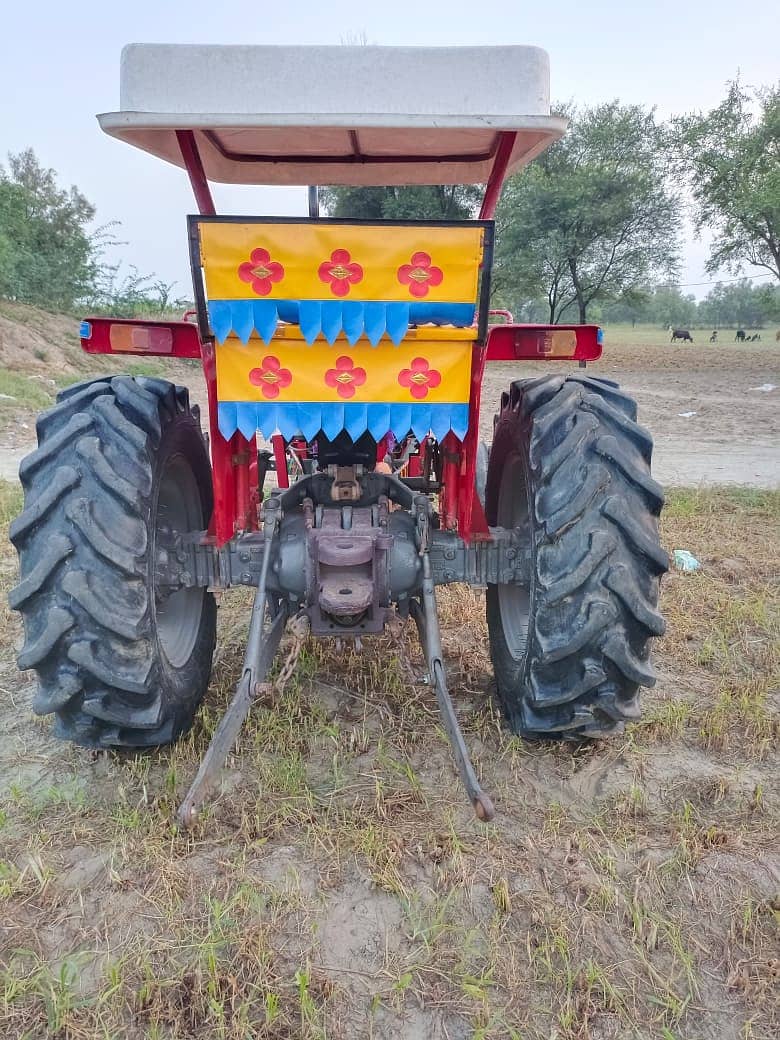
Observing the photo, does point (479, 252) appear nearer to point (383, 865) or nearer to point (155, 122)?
point (155, 122)

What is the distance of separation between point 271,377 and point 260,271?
326 mm

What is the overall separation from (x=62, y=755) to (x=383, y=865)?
4.51 feet

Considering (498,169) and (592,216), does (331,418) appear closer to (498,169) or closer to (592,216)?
(498,169)

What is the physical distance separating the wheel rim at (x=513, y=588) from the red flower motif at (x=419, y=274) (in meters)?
1.07

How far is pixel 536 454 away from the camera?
2625 millimetres

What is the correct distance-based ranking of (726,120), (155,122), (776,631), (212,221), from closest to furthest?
(155,122), (212,221), (776,631), (726,120)

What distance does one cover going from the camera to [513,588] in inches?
135

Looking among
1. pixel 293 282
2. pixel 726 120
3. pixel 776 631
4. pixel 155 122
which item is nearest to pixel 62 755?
pixel 293 282

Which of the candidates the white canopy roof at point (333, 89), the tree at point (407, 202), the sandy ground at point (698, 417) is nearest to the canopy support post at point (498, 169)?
the white canopy roof at point (333, 89)

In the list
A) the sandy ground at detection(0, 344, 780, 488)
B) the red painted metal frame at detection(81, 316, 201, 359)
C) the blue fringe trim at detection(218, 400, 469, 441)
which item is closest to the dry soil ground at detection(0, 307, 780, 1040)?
the blue fringe trim at detection(218, 400, 469, 441)

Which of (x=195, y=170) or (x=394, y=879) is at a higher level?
(x=195, y=170)

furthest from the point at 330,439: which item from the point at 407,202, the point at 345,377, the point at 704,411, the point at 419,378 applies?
the point at 407,202

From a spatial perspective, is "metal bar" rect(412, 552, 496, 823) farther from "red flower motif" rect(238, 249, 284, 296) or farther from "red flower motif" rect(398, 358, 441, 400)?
"red flower motif" rect(238, 249, 284, 296)

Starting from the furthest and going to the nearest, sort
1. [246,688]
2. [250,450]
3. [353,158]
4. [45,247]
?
[45,247] < [353,158] < [250,450] < [246,688]
